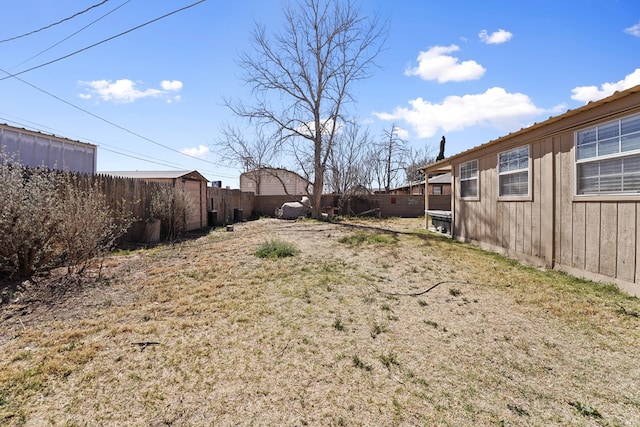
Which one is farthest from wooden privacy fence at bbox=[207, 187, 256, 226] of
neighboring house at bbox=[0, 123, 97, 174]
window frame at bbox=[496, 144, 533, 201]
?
window frame at bbox=[496, 144, 533, 201]

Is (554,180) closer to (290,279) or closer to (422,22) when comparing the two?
(290,279)

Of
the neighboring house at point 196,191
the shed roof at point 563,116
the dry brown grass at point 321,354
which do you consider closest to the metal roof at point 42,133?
the neighboring house at point 196,191

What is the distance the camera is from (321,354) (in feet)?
8.05

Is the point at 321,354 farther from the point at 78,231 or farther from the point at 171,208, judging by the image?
→ the point at 171,208

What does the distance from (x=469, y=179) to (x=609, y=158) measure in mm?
4158

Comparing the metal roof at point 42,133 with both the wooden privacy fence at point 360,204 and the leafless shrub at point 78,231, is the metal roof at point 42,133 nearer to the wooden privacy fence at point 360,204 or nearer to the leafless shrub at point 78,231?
the leafless shrub at point 78,231

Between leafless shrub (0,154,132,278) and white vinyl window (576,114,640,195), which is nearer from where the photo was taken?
leafless shrub (0,154,132,278)

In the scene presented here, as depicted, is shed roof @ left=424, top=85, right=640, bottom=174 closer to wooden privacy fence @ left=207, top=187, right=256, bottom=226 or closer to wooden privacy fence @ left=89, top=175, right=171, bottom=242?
wooden privacy fence @ left=89, top=175, right=171, bottom=242

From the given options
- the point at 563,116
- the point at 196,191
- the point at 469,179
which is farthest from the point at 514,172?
the point at 196,191

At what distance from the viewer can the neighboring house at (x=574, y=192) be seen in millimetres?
3939

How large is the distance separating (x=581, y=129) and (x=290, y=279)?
16.4 feet

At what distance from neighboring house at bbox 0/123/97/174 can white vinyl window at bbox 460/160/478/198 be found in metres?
10.2

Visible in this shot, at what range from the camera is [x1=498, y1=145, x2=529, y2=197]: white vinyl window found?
235 inches

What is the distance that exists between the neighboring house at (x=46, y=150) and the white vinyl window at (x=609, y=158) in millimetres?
10432
